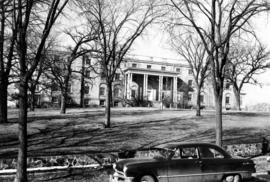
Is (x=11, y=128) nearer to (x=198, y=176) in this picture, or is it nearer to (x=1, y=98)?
(x=1, y=98)

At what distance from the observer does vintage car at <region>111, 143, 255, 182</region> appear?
8.09m

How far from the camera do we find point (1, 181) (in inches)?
369

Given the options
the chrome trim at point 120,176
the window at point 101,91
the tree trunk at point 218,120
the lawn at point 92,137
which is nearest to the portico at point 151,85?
the window at point 101,91

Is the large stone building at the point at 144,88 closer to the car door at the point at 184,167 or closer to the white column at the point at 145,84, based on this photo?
the white column at the point at 145,84

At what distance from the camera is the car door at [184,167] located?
27.4 feet

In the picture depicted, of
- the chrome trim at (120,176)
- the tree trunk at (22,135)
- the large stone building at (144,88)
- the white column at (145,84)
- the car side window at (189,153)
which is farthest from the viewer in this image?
the white column at (145,84)

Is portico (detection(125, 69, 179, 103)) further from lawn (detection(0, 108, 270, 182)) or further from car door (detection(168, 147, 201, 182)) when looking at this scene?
car door (detection(168, 147, 201, 182))

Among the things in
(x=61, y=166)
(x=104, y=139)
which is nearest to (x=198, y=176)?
(x=61, y=166)

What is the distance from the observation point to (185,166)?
8.49 m

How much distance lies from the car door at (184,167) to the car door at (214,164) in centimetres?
23

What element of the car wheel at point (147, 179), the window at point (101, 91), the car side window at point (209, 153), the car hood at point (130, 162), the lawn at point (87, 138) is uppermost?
the window at point (101, 91)

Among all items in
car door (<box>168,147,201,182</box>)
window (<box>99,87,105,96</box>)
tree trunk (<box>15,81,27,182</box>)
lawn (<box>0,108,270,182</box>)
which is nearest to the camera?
car door (<box>168,147,201,182</box>)

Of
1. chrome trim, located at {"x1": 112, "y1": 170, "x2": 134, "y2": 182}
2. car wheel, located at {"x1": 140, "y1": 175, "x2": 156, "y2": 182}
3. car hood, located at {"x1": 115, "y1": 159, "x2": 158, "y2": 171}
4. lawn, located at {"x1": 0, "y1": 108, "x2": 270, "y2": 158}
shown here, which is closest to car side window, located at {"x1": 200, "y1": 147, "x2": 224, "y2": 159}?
car hood, located at {"x1": 115, "y1": 159, "x2": 158, "y2": 171}

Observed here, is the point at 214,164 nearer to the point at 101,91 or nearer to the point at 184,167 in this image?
the point at 184,167
